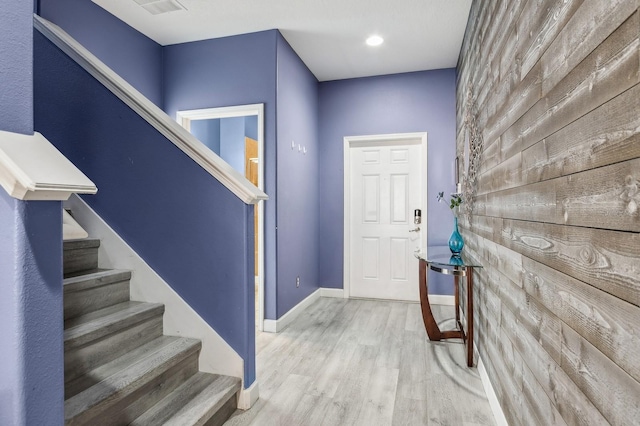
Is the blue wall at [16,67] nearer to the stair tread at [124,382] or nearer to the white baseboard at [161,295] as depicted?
the stair tread at [124,382]

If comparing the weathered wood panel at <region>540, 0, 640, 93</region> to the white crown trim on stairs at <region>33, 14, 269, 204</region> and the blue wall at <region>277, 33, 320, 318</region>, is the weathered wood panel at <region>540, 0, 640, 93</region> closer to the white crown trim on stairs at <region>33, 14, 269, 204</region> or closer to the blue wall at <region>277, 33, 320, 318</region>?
the white crown trim on stairs at <region>33, 14, 269, 204</region>

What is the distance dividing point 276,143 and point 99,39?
1.65 metres

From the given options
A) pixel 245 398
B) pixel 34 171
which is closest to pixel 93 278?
pixel 245 398

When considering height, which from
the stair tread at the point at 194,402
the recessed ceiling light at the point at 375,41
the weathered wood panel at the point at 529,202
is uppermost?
the recessed ceiling light at the point at 375,41

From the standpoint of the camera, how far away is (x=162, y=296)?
215 centimetres

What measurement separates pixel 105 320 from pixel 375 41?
127 inches

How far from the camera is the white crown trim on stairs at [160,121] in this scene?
6.61 ft

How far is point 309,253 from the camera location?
169 inches

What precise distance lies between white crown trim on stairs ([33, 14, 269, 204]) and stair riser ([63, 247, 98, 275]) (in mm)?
814

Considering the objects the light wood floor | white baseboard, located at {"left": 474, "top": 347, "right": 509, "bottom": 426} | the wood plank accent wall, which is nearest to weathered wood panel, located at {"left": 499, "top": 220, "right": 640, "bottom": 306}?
the wood plank accent wall

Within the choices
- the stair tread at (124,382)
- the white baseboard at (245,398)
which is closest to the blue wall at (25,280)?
the stair tread at (124,382)

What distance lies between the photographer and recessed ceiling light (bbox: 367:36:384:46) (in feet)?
11.5

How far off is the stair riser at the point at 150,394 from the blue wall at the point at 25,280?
22.8 inches

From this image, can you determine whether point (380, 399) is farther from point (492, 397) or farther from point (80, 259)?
point (80, 259)
